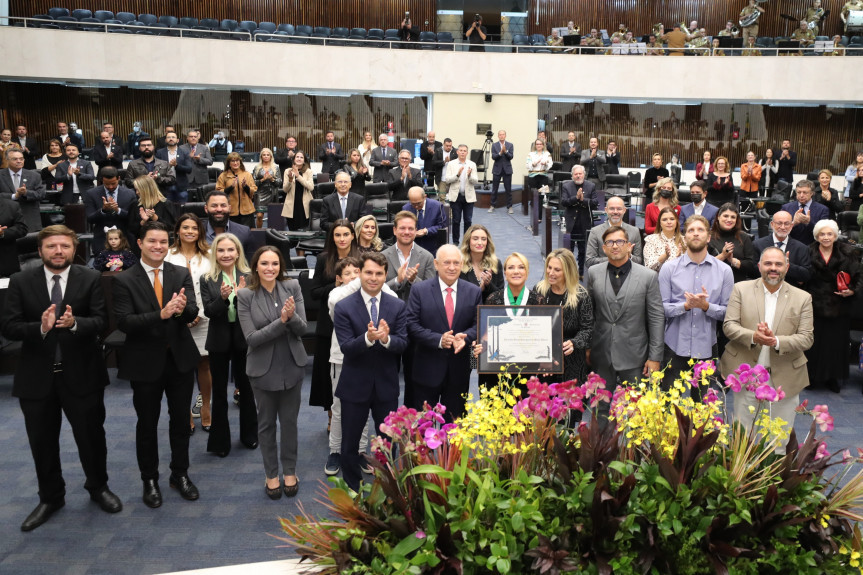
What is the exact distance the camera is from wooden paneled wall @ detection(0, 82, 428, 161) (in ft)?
58.5

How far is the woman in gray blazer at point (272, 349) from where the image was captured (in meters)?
4.50

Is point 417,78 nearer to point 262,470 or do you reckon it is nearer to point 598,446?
point 262,470

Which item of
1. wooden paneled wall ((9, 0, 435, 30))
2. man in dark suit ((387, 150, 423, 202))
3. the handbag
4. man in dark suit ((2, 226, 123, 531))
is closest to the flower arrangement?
man in dark suit ((2, 226, 123, 531))

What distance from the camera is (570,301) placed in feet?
15.6

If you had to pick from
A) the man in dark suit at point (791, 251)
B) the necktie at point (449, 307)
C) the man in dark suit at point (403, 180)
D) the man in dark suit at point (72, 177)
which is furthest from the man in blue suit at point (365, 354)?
the man in dark suit at point (72, 177)

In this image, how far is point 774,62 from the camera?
18.2 m

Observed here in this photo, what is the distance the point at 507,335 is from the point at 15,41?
15.3 m

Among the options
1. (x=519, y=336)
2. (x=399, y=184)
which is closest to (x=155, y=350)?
(x=519, y=336)

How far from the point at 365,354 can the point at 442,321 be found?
0.49 m

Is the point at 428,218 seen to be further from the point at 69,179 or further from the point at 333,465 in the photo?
the point at 69,179

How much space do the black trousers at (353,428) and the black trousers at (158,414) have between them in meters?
0.96

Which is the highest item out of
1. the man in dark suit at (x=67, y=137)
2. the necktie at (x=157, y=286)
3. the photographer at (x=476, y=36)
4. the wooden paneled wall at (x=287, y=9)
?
the wooden paneled wall at (x=287, y=9)

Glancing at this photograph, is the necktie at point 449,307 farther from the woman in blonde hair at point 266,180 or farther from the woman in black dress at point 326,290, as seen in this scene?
the woman in blonde hair at point 266,180

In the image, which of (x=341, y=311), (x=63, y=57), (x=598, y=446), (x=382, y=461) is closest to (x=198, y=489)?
(x=341, y=311)
